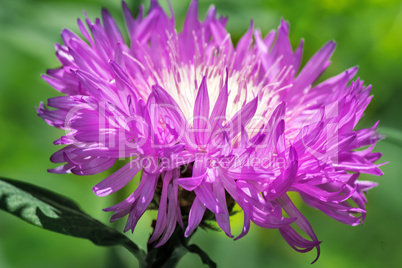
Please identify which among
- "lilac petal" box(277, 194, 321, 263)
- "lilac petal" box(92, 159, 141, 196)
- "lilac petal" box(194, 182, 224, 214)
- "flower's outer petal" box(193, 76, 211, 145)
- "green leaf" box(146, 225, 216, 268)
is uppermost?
"flower's outer petal" box(193, 76, 211, 145)

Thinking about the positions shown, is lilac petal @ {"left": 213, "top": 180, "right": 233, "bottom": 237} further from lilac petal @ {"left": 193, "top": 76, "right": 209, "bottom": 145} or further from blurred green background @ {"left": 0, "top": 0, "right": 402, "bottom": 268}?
blurred green background @ {"left": 0, "top": 0, "right": 402, "bottom": 268}

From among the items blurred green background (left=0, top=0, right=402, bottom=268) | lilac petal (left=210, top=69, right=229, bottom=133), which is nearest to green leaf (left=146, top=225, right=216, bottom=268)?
lilac petal (left=210, top=69, right=229, bottom=133)

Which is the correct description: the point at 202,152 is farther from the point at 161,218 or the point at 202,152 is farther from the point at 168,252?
the point at 168,252

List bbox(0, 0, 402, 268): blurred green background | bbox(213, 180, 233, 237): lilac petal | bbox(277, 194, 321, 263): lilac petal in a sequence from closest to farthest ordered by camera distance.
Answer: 1. bbox(213, 180, 233, 237): lilac petal
2. bbox(277, 194, 321, 263): lilac petal
3. bbox(0, 0, 402, 268): blurred green background

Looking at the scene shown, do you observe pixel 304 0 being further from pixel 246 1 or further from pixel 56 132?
pixel 56 132

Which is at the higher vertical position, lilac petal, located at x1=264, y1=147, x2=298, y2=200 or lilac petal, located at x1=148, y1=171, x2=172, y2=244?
lilac petal, located at x1=264, y1=147, x2=298, y2=200

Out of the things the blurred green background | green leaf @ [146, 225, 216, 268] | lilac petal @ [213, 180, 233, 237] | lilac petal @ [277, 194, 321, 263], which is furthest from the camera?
the blurred green background

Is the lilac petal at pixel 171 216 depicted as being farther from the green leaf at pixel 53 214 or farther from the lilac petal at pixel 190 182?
the green leaf at pixel 53 214

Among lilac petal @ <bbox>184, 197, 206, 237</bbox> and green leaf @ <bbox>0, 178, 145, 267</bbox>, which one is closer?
lilac petal @ <bbox>184, 197, 206, 237</bbox>

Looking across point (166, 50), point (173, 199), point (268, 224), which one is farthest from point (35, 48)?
point (268, 224)
